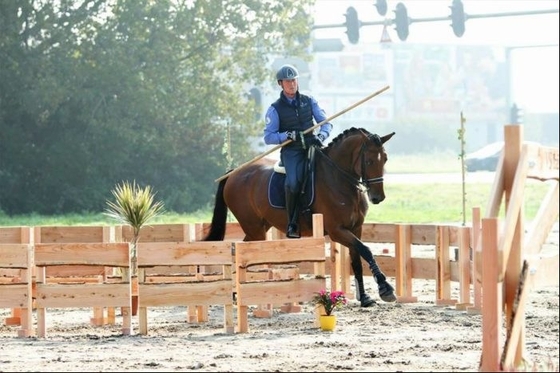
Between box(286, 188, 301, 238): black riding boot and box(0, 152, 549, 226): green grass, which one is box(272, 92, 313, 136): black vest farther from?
box(0, 152, 549, 226): green grass

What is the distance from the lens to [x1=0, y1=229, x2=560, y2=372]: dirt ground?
36.1ft

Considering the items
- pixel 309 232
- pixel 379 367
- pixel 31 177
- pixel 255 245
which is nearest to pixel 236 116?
pixel 31 177

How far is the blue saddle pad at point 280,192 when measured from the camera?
661 inches

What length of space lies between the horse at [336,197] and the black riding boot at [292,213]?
8 centimetres

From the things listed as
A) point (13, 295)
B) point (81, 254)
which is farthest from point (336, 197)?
point (13, 295)

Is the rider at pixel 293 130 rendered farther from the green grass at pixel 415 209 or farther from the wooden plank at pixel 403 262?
the green grass at pixel 415 209

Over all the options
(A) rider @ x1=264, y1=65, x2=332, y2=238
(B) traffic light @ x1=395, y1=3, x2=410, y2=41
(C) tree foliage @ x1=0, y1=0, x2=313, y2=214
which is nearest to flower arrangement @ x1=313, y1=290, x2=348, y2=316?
(A) rider @ x1=264, y1=65, x2=332, y2=238

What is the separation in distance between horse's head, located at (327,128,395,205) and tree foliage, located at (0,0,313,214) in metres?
21.7

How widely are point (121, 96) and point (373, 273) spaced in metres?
24.0

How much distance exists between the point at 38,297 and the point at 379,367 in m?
4.19

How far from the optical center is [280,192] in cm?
1709

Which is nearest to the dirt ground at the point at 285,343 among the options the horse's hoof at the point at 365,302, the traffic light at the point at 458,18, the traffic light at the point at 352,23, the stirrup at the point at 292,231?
the horse's hoof at the point at 365,302

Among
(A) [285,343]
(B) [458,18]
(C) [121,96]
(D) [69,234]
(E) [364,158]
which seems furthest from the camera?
(C) [121,96]

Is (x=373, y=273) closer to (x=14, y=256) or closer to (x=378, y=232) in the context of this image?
(x=378, y=232)
